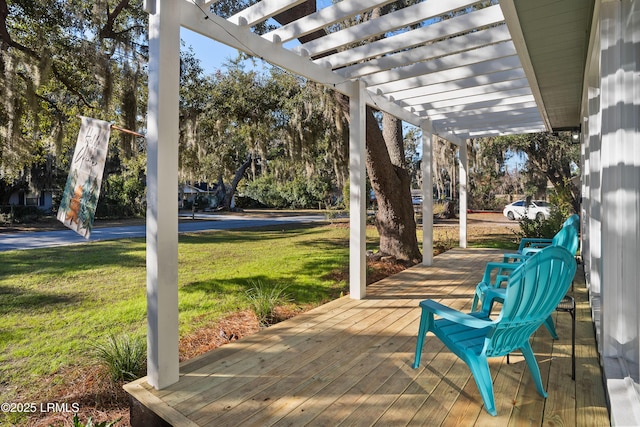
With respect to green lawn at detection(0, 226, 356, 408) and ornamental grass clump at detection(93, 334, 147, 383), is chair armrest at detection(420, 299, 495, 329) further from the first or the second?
green lawn at detection(0, 226, 356, 408)

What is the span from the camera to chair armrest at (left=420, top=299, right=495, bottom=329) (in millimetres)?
1808

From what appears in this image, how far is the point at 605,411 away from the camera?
185 centimetres

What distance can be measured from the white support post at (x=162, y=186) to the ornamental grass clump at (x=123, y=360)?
1.58 ft

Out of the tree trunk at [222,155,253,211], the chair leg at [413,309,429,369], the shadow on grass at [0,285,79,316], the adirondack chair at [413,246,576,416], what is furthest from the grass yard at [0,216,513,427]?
the tree trunk at [222,155,253,211]

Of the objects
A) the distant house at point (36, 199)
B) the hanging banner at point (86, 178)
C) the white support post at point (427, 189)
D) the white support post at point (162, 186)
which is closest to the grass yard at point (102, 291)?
the white support post at point (162, 186)

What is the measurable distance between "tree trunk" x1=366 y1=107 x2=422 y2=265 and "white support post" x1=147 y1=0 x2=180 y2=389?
4.10 metres

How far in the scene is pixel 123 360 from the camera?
2.53m

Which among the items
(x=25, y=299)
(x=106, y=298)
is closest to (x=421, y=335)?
(x=106, y=298)

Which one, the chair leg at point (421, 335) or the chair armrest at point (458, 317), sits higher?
the chair armrest at point (458, 317)

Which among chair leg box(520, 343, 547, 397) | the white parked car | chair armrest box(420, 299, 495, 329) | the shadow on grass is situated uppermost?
the white parked car

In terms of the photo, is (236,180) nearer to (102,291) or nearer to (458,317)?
(102,291)

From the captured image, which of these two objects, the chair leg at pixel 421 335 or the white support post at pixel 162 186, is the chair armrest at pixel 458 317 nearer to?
the chair leg at pixel 421 335

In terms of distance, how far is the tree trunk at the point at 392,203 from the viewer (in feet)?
19.8

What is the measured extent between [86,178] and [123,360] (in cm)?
125
